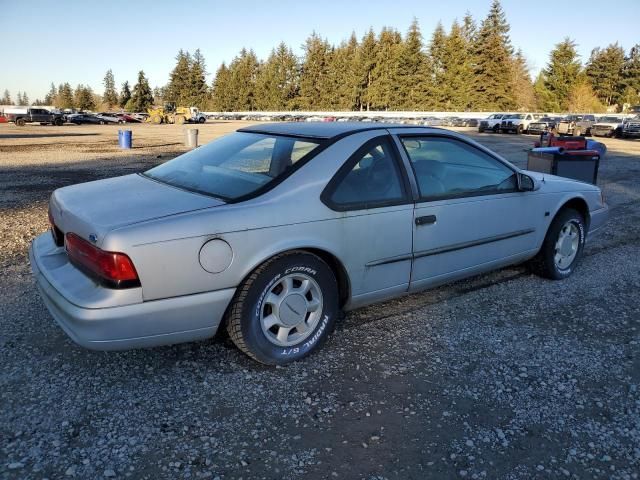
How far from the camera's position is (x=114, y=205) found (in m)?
2.90

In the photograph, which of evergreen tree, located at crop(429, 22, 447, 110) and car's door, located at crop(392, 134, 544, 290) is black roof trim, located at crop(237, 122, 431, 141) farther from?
evergreen tree, located at crop(429, 22, 447, 110)

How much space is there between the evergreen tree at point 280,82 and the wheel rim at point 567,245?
3226 inches

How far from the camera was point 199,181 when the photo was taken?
332 centimetres

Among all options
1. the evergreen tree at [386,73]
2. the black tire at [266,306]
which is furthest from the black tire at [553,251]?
the evergreen tree at [386,73]

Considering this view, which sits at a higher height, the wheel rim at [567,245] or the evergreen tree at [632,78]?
the evergreen tree at [632,78]

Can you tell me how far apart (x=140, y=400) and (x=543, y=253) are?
11.9 feet

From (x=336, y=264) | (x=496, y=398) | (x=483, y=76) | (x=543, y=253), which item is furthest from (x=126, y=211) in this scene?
(x=483, y=76)

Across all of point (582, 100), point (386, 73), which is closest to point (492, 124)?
point (582, 100)

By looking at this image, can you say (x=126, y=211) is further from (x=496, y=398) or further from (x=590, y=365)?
(x=590, y=365)

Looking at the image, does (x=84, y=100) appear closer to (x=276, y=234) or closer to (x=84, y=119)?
(x=84, y=119)

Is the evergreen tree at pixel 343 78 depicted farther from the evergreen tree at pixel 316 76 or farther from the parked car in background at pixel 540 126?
the parked car in background at pixel 540 126

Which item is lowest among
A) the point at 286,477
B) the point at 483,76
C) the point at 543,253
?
the point at 286,477

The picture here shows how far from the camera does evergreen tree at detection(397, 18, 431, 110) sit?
229ft

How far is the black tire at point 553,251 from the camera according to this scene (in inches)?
182
